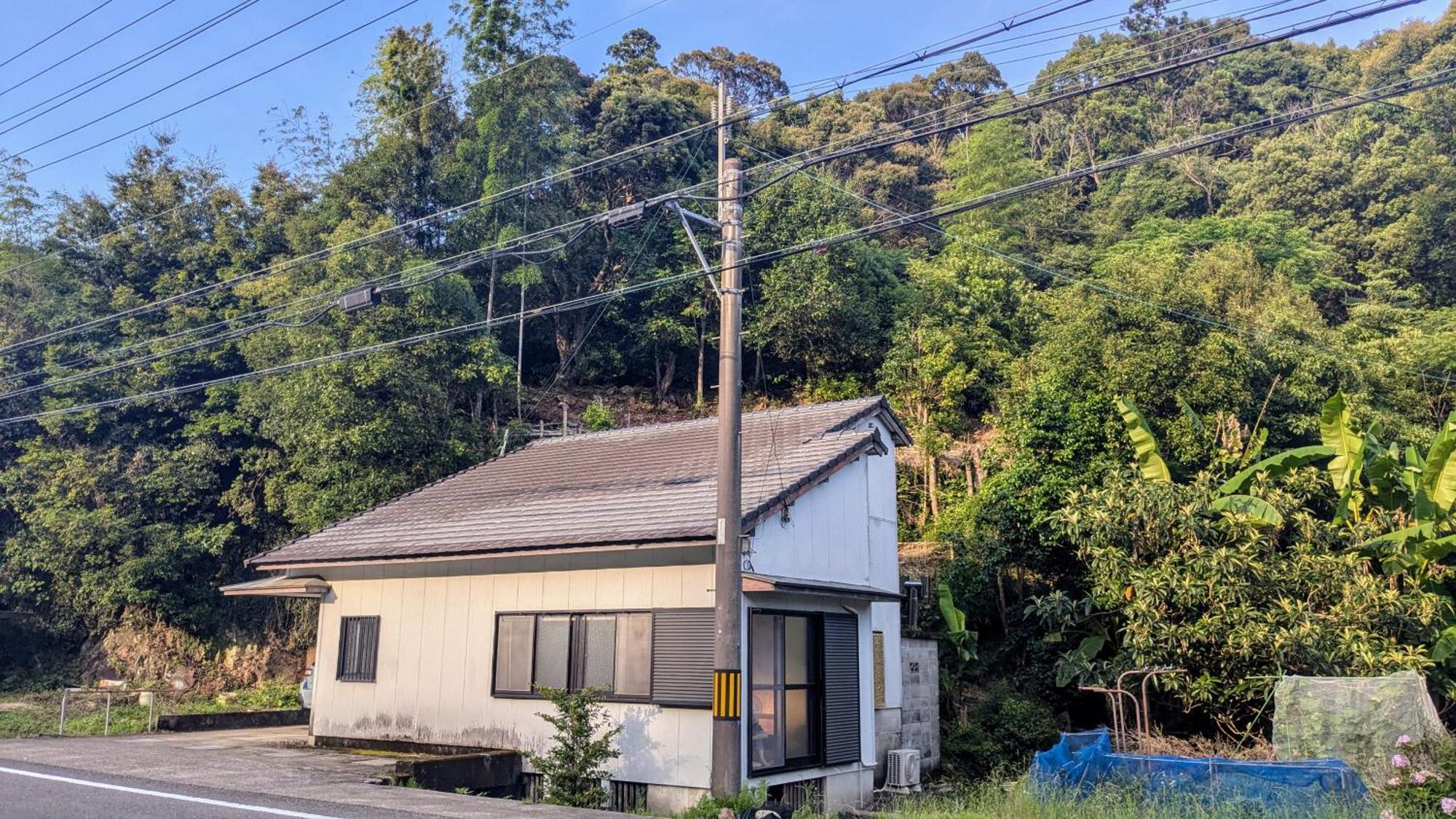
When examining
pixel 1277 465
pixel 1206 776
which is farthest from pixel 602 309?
pixel 1206 776

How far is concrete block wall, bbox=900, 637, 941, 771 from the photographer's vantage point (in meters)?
15.4

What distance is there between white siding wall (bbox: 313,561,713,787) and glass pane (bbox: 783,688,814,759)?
125cm

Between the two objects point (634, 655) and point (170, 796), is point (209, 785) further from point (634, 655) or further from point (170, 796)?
point (634, 655)

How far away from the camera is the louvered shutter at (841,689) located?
485 inches

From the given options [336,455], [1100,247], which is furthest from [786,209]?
[336,455]

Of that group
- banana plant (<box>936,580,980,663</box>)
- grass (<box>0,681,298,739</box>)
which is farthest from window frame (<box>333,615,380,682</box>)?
banana plant (<box>936,580,980,663</box>)

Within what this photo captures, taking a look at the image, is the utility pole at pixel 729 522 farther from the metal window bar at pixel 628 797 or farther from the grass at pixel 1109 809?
the grass at pixel 1109 809

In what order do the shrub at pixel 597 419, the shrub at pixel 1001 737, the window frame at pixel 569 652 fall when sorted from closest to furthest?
the window frame at pixel 569 652 < the shrub at pixel 1001 737 < the shrub at pixel 597 419

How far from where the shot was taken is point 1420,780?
9.01 m

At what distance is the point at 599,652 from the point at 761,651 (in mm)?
2095

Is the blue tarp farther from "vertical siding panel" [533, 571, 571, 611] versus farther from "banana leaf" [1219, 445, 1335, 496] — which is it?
"banana leaf" [1219, 445, 1335, 496]

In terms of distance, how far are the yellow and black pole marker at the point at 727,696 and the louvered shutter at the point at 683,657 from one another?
1.49 m

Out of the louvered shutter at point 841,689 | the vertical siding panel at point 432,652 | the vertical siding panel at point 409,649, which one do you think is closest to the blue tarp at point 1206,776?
the louvered shutter at point 841,689

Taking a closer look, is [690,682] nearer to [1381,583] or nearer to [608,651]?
[608,651]
